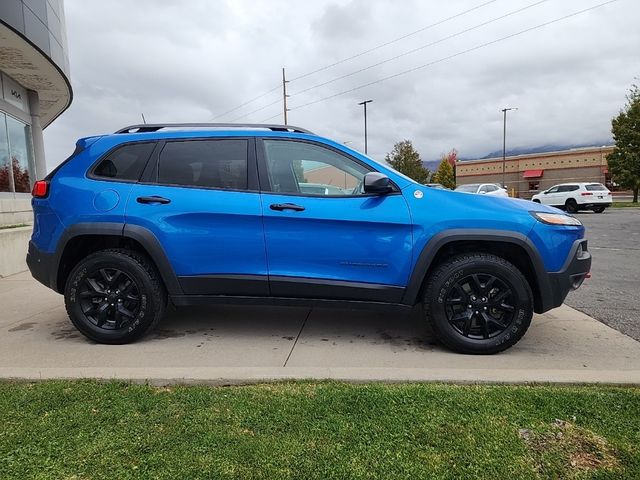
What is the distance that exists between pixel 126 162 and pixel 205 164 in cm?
72

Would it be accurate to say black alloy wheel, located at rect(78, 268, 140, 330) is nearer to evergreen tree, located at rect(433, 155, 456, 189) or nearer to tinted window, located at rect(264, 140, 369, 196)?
tinted window, located at rect(264, 140, 369, 196)

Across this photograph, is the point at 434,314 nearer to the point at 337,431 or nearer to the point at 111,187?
the point at 337,431

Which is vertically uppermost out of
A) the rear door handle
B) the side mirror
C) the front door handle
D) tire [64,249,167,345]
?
the side mirror

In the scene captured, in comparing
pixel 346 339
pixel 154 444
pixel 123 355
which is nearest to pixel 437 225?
pixel 346 339

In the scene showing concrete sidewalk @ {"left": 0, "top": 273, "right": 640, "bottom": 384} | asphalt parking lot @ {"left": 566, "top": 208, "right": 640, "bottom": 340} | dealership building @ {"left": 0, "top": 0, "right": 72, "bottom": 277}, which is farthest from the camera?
dealership building @ {"left": 0, "top": 0, "right": 72, "bottom": 277}

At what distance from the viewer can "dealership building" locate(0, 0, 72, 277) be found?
9.15 metres

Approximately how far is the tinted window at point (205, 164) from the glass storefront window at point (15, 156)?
11.5 metres

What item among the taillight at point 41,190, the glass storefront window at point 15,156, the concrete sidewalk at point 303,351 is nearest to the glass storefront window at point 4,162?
the glass storefront window at point 15,156

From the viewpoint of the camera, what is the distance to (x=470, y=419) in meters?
2.63

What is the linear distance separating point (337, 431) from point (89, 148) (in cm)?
328

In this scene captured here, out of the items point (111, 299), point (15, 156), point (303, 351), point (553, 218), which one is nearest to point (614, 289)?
point (553, 218)

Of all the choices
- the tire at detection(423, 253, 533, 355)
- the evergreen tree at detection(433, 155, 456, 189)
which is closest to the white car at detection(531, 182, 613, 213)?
the tire at detection(423, 253, 533, 355)

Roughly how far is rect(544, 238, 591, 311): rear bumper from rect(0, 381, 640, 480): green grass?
85 cm

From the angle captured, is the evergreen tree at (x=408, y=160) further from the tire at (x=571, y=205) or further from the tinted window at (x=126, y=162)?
the tinted window at (x=126, y=162)
